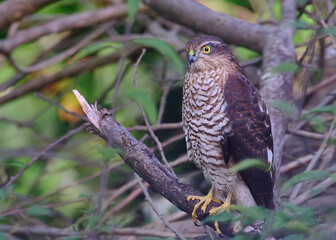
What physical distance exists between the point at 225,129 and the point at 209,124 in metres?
0.10

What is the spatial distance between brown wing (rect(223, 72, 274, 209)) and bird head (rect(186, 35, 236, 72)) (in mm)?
177

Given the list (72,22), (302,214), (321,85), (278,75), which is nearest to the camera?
(302,214)

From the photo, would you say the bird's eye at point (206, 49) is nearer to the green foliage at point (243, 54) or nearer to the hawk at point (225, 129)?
the hawk at point (225, 129)

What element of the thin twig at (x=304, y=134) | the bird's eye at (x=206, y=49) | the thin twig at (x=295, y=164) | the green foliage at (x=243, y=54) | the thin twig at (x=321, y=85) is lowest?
the thin twig at (x=295, y=164)

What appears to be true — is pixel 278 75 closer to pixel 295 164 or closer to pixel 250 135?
pixel 295 164

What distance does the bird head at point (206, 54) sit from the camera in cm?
359

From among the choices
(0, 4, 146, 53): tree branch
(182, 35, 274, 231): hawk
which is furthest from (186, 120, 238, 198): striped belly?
(0, 4, 146, 53): tree branch

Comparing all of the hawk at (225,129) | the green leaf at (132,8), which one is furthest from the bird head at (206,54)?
the green leaf at (132,8)

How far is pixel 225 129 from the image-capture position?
11.1ft

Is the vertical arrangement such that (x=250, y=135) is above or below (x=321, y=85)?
above

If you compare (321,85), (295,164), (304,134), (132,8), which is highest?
(132,8)

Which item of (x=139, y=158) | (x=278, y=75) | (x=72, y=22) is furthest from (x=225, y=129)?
(x=72, y=22)

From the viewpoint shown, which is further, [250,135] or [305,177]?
[250,135]

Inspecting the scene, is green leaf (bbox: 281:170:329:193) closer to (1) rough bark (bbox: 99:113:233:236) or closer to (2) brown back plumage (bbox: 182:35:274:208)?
(1) rough bark (bbox: 99:113:233:236)
